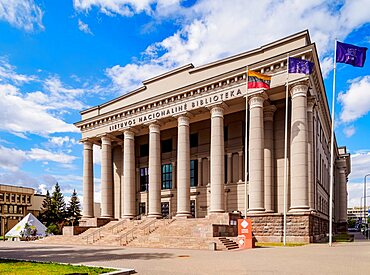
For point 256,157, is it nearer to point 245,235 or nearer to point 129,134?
point 245,235

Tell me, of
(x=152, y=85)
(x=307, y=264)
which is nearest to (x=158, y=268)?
(x=307, y=264)

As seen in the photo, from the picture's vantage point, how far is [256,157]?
35.2 meters

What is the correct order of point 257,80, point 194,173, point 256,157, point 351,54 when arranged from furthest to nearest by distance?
1. point 194,173
2. point 256,157
3. point 257,80
4. point 351,54

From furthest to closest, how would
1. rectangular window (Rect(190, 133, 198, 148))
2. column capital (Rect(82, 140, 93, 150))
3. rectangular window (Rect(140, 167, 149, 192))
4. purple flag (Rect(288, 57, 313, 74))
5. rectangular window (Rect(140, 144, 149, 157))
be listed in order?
column capital (Rect(82, 140, 93, 150)) → rectangular window (Rect(140, 144, 149, 157)) → rectangular window (Rect(140, 167, 149, 192)) → rectangular window (Rect(190, 133, 198, 148)) → purple flag (Rect(288, 57, 313, 74))

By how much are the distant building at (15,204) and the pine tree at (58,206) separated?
1187 centimetres

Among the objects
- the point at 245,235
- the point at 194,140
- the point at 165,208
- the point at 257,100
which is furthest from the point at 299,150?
the point at 165,208

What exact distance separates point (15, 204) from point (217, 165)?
7034 centimetres

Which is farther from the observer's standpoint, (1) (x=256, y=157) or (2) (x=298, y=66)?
(1) (x=256, y=157)

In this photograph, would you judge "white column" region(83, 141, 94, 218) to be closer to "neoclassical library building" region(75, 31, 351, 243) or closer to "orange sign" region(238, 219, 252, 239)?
→ "neoclassical library building" region(75, 31, 351, 243)

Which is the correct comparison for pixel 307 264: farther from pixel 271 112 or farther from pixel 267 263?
pixel 271 112

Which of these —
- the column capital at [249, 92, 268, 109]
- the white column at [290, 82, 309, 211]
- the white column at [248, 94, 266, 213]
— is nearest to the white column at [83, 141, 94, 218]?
the white column at [248, 94, 266, 213]

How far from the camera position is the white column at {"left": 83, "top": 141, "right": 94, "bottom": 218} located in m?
51.6

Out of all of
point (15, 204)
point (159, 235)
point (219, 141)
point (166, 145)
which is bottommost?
point (15, 204)

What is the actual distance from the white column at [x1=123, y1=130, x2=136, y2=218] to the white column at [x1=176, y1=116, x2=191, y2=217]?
27.5ft
